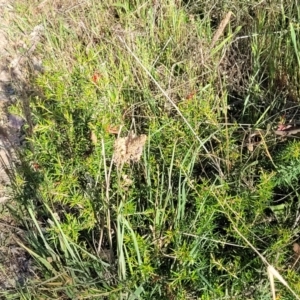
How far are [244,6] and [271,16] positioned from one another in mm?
172

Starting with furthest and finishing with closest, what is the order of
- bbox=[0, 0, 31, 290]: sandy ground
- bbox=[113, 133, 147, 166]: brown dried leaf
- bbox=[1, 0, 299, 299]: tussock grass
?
bbox=[0, 0, 31, 290]: sandy ground
bbox=[1, 0, 299, 299]: tussock grass
bbox=[113, 133, 147, 166]: brown dried leaf

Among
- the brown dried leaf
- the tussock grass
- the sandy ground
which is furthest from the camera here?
the sandy ground

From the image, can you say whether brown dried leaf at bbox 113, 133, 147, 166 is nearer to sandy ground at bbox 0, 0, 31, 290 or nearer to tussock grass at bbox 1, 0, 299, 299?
tussock grass at bbox 1, 0, 299, 299

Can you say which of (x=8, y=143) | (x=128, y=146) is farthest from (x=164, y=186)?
(x=8, y=143)

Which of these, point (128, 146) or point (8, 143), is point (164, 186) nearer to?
point (128, 146)

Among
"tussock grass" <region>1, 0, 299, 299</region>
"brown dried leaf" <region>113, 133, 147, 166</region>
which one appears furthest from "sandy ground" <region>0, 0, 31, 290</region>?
"brown dried leaf" <region>113, 133, 147, 166</region>

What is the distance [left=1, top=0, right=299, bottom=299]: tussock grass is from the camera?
1397 mm

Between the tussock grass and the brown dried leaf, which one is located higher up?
the brown dried leaf

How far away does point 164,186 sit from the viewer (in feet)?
5.18

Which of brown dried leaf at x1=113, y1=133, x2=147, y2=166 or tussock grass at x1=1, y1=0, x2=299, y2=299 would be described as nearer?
brown dried leaf at x1=113, y1=133, x2=147, y2=166

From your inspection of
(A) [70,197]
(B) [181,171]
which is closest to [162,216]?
(B) [181,171]

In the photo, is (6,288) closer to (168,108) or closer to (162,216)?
(162,216)

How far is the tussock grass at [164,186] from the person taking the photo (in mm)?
1397

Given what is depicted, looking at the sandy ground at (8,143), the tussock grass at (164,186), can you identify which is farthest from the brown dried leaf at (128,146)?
the sandy ground at (8,143)
